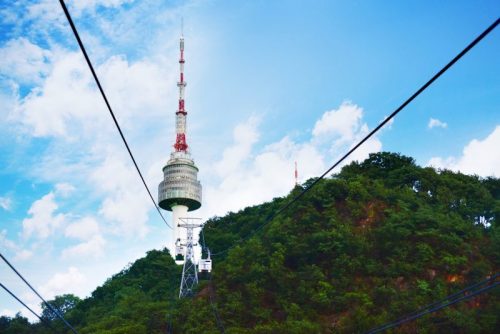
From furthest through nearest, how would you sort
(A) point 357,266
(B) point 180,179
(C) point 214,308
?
(B) point 180,179, (C) point 214,308, (A) point 357,266

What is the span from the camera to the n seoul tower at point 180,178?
51969 mm

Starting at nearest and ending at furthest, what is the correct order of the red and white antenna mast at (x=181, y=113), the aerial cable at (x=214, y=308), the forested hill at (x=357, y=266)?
the forested hill at (x=357, y=266) < the aerial cable at (x=214, y=308) < the red and white antenna mast at (x=181, y=113)

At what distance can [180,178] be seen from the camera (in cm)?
5306

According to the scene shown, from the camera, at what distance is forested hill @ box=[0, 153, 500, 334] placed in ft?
87.6

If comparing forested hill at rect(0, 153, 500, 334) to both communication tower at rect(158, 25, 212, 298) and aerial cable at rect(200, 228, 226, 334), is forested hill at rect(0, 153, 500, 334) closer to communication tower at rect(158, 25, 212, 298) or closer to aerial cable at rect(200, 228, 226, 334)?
aerial cable at rect(200, 228, 226, 334)

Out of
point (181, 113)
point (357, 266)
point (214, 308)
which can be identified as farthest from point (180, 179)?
point (357, 266)

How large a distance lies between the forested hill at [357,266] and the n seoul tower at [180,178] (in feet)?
42.7

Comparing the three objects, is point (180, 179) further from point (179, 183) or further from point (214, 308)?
point (214, 308)

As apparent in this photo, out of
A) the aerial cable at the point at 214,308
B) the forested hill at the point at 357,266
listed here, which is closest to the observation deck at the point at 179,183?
the forested hill at the point at 357,266

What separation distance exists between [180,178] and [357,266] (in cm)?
2630

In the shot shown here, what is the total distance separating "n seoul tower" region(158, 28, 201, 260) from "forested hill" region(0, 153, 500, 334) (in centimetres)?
1302

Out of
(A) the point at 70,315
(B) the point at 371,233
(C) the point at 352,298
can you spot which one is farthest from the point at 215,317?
(A) the point at 70,315

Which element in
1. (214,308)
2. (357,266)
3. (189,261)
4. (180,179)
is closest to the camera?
(357,266)

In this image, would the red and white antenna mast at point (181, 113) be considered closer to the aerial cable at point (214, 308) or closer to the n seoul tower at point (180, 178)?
the n seoul tower at point (180, 178)
